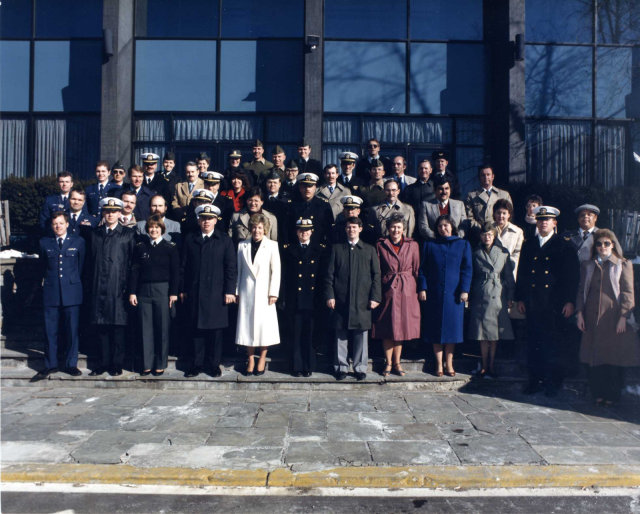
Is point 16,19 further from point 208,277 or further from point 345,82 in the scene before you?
point 208,277

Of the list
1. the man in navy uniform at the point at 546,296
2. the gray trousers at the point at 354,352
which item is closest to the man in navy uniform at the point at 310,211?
the gray trousers at the point at 354,352

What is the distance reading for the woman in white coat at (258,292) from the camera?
850 centimetres

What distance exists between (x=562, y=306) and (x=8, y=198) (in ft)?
35.7

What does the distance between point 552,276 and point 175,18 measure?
444 inches

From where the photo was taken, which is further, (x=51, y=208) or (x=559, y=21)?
(x=559, y=21)

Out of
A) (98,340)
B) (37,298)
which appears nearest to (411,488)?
(98,340)

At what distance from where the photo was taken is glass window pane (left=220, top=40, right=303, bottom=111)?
47.5 feet

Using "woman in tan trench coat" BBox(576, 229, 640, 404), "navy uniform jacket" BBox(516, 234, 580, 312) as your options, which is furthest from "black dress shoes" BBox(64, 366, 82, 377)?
"woman in tan trench coat" BBox(576, 229, 640, 404)

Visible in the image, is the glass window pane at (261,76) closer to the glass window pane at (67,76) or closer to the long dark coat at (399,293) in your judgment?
the glass window pane at (67,76)

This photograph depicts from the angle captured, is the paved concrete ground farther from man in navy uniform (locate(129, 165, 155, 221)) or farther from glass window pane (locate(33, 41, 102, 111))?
glass window pane (locate(33, 41, 102, 111))

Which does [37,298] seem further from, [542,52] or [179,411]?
[542,52]

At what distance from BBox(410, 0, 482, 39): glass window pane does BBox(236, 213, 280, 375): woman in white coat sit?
859cm

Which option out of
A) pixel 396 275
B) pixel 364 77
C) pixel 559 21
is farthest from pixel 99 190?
pixel 559 21

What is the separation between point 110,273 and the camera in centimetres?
855
